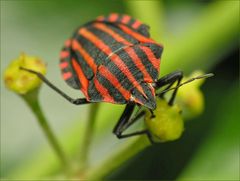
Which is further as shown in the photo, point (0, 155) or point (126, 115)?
point (0, 155)

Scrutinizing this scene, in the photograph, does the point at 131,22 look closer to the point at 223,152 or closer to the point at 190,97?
the point at 190,97

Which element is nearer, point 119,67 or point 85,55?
point 119,67

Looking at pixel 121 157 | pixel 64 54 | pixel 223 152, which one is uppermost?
pixel 64 54

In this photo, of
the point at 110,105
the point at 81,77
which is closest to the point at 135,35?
the point at 81,77

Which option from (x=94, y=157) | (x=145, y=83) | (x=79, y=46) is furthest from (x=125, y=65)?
(x=94, y=157)

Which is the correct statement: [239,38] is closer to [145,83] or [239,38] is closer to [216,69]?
[216,69]

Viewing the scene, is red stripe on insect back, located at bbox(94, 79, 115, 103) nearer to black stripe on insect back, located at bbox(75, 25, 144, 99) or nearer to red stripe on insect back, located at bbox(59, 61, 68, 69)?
black stripe on insect back, located at bbox(75, 25, 144, 99)

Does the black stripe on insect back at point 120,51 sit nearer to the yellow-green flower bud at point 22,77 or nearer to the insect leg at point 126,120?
the insect leg at point 126,120
